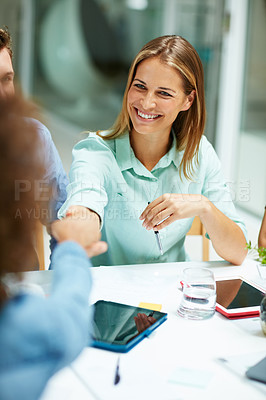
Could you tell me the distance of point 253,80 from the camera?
411 centimetres

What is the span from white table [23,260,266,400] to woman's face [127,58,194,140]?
1.94 feet

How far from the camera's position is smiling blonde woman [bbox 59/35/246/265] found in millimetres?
1640

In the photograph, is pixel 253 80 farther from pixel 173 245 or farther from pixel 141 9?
pixel 173 245

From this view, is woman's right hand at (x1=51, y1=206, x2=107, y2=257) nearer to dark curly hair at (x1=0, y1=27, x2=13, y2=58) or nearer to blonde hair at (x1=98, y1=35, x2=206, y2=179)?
blonde hair at (x1=98, y1=35, x2=206, y2=179)

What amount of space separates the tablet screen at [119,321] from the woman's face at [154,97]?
68 cm

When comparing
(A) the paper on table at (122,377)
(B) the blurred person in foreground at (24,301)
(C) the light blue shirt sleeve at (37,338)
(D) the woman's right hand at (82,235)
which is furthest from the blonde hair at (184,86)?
(C) the light blue shirt sleeve at (37,338)

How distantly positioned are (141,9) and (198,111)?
3.26 metres

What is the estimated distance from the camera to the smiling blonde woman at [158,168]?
5.38 ft

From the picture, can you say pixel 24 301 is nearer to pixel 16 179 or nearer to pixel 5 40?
pixel 16 179

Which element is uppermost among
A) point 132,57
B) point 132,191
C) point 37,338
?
point 132,57

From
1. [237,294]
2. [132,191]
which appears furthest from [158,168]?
[237,294]

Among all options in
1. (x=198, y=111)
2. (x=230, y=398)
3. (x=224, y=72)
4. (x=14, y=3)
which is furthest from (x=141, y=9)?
(x=230, y=398)

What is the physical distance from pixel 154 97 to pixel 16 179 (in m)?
1.05

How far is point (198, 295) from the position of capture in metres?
1.28
